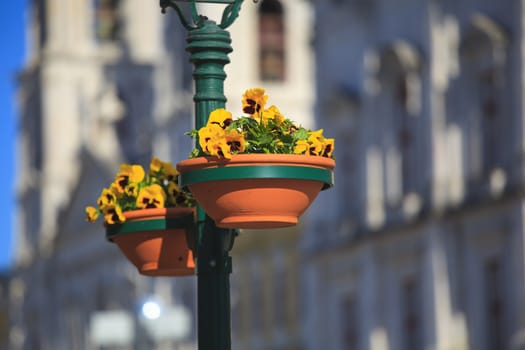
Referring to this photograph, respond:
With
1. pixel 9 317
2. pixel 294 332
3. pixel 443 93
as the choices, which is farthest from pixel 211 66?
pixel 9 317

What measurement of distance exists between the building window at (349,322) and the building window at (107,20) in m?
35.0

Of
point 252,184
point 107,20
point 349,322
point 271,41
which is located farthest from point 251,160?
point 107,20

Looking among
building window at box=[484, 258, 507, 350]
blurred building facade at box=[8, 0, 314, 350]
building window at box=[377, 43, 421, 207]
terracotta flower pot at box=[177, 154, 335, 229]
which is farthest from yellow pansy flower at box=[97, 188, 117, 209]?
blurred building facade at box=[8, 0, 314, 350]

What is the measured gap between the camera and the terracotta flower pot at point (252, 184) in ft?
27.5

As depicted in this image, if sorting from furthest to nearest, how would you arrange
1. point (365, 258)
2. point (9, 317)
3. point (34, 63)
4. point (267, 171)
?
point (9, 317), point (34, 63), point (365, 258), point (267, 171)

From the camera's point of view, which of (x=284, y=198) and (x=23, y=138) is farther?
(x=23, y=138)

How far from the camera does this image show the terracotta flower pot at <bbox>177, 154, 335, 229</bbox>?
27.5 ft

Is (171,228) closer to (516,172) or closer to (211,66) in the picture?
(211,66)

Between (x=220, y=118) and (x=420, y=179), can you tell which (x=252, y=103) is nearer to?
(x=220, y=118)

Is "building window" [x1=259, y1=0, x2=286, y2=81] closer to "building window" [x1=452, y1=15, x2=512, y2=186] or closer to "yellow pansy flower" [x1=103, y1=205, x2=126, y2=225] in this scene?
"building window" [x1=452, y1=15, x2=512, y2=186]

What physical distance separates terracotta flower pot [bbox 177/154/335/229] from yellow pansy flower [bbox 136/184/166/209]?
1.11 meters

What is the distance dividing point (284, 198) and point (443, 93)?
83.2ft

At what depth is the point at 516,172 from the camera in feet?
99.8

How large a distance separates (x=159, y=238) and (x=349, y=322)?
29152 millimetres
